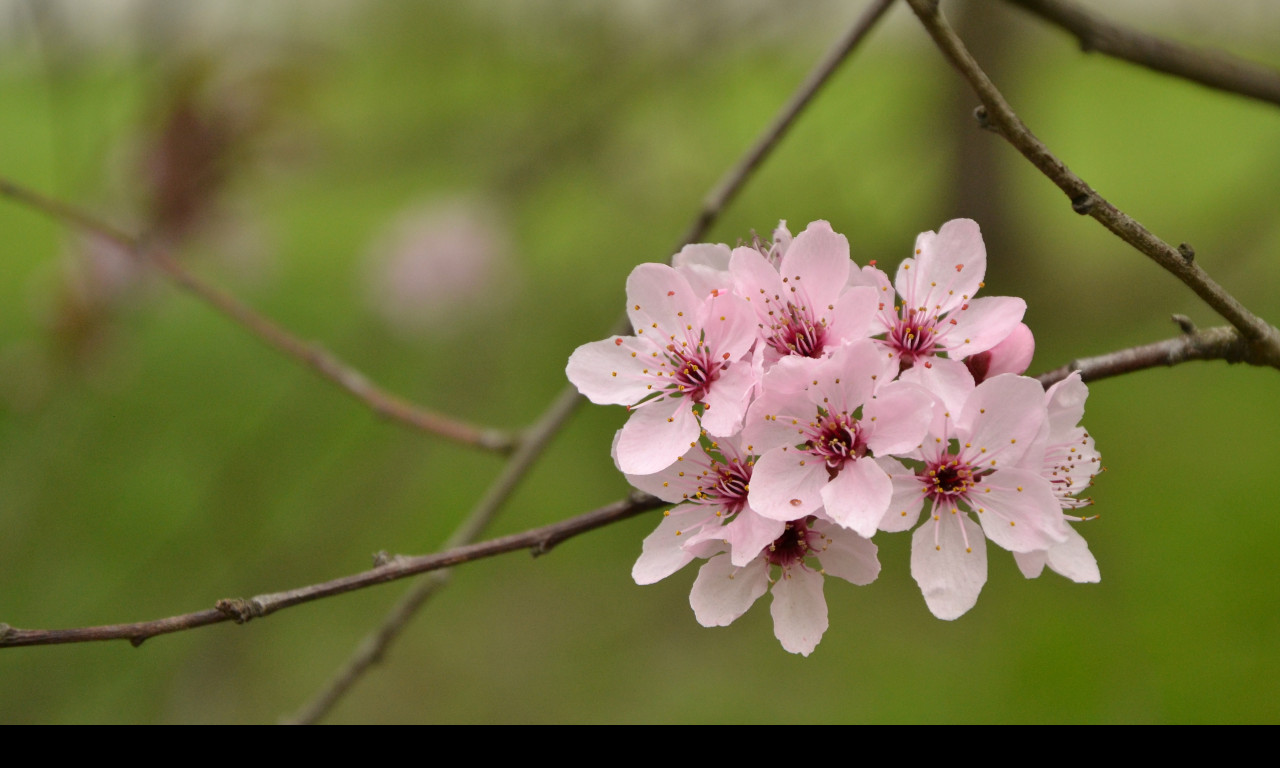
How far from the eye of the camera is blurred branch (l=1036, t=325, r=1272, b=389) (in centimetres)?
81

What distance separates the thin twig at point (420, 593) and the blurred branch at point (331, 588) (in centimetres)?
38

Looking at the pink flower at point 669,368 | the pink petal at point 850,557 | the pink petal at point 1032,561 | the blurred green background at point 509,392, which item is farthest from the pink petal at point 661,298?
the blurred green background at point 509,392

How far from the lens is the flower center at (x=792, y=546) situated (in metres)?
0.80

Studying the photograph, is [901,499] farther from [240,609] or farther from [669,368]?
[240,609]

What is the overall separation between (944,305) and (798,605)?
0.94 ft

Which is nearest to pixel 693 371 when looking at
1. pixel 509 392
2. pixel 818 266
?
pixel 818 266

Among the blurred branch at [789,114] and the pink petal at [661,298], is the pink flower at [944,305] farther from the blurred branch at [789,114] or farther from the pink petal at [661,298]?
the blurred branch at [789,114]

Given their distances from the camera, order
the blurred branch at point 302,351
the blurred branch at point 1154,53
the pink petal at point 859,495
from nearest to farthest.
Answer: the pink petal at point 859,495, the blurred branch at point 1154,53, the blurred branch at point 302,351

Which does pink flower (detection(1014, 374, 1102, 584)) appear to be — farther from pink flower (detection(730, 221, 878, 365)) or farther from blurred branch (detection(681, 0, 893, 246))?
blurred branch (detection(681, 0, 893, 246))

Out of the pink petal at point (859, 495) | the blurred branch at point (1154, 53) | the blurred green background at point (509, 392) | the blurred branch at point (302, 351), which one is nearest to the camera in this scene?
the pink petal at point (859, 495)

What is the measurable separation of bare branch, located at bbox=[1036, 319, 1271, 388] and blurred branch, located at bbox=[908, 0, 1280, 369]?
51 mm

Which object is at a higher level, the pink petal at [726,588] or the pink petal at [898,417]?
the pink petal at [898,417]

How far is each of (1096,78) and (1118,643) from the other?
473 cm

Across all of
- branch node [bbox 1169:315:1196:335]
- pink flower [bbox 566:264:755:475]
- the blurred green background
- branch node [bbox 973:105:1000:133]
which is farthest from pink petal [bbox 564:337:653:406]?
the blurred green background
